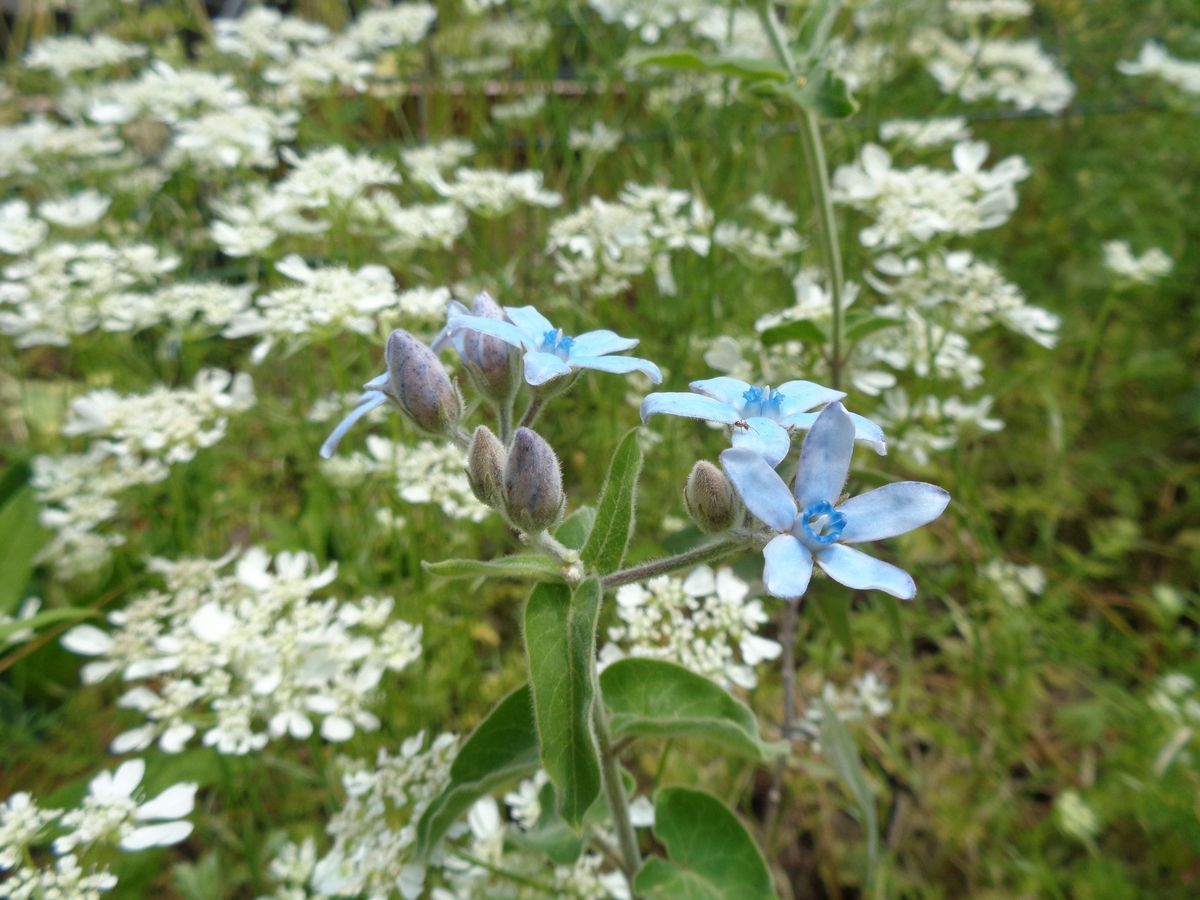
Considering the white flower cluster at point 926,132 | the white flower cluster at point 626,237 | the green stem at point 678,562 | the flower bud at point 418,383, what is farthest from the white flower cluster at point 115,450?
the white flower cluster at point 926,132

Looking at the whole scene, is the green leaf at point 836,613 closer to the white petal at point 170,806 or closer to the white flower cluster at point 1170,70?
the white petal at point 170,806

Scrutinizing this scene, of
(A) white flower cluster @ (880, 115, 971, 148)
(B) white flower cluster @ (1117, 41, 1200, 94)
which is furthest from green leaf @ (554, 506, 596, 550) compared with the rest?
(B) white flower cluster @ (1117, 41, 1200, 94)

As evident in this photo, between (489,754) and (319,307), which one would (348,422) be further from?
(319,307)

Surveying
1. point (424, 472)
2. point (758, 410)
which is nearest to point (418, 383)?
point (758, 410)

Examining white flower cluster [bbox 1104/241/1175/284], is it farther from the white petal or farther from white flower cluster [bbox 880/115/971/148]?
the white petal

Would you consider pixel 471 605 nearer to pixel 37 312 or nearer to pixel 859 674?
pixel 859 674
